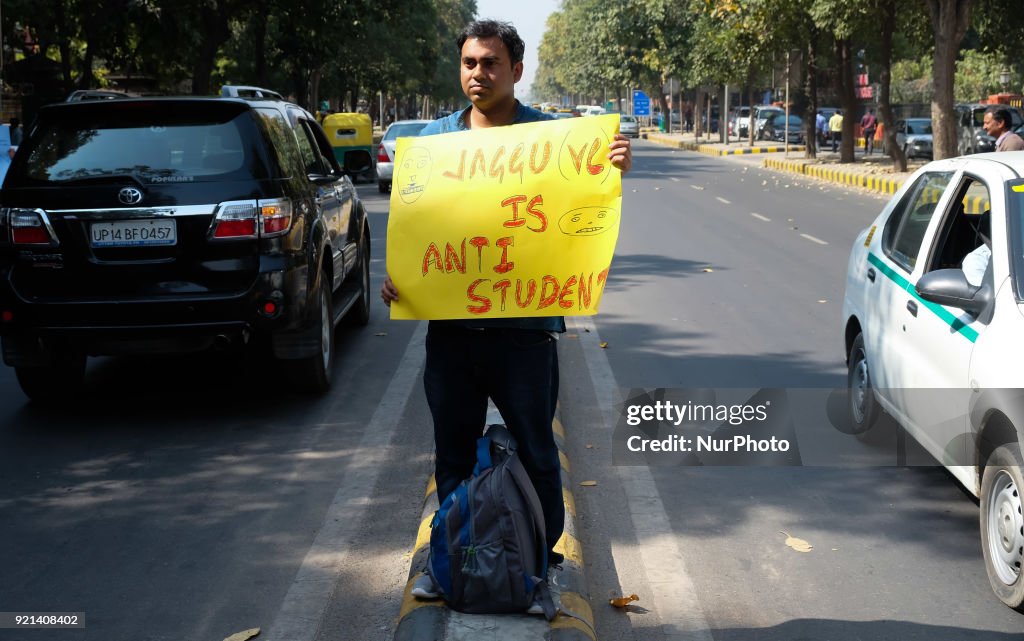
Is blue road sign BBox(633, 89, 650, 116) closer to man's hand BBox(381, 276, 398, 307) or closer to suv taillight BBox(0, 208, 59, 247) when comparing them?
suv taillight BBox(0, 208, 59, 247)

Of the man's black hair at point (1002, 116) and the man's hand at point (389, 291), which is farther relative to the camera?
the man's black hair at point (1002, 116)

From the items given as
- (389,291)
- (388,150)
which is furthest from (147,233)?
(388,150)

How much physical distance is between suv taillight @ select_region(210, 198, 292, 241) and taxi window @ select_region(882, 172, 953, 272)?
3.30m

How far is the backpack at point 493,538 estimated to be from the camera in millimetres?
3645

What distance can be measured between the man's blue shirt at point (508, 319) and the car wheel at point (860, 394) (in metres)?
2.85

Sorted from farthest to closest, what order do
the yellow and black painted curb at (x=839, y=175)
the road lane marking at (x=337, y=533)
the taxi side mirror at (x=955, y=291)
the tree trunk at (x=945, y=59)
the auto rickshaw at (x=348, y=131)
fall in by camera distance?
the auto rickshaw at (x=348, y=131) → the yellow and black painted curb at (x=839, y=175) → the tree trunk at (x=945, y=59) → the taxi side mirror at (x=955, y=291) → the road lane marking at (x=337, y=533)

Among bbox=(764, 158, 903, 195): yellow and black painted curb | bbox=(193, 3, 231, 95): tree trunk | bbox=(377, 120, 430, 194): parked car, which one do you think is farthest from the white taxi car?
bbox=(193, 3, 231, 95): tree trunk

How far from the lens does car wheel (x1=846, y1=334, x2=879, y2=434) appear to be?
242 inches

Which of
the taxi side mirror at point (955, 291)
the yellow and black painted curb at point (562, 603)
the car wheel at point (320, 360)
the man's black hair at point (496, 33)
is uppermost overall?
the man's black hair at point (496, 33)

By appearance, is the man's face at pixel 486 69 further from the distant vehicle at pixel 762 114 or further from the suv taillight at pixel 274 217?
the distant vehicle at pixel 762 114

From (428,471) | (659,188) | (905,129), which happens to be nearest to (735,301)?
(428,471)

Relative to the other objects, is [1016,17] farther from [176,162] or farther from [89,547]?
[89,547]

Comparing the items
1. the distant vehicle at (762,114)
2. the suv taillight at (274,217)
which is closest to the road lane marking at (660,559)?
the suv taillight at (274,217)

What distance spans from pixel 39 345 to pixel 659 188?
22.0 metres
